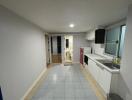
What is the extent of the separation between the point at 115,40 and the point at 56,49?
3.87 m

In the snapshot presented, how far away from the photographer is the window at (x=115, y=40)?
2.60 metres

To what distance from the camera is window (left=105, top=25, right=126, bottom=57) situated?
102 inches

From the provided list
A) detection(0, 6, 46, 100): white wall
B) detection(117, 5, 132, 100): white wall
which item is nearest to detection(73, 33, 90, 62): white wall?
detection(0, 6, 46, 100): white wall

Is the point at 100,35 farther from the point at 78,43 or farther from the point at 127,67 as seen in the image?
the point at 78,43

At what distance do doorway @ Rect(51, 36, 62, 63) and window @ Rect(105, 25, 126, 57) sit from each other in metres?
3.25

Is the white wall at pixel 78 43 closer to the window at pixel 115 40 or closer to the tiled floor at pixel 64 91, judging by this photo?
the window at pixel 115 40

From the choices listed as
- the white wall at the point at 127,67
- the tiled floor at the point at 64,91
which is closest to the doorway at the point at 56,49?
the tiled floor at the point at 64,91

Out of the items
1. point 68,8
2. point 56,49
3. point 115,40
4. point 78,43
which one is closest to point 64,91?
point 68,8

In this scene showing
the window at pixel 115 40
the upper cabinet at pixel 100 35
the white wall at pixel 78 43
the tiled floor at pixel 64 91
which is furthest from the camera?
the white wall at pixel 78 43

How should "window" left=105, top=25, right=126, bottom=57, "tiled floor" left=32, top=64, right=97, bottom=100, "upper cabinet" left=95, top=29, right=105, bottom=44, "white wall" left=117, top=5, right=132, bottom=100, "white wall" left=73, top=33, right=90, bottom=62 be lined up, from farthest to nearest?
"white wall" left=73, top=33, right=90, bottom=62 < "upper cabinet" left=95, top=29, right=105, bottom=44 < "window" left=105, top=25, right=126, bottom=57 < "tiled floor" left=32, top=64, right=97, bottom=100 < "white wall" left=117, top=5, right=132, bottom=100

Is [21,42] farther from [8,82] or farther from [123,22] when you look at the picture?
[123,22]

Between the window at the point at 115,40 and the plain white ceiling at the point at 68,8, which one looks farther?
the window at the point at 115,40

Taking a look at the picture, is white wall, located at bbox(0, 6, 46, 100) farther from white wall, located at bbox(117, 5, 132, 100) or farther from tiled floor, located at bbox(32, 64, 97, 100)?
white wall, located at bbox(117, 5, 132, 100)

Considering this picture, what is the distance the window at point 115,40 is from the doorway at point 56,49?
3.25 meters
